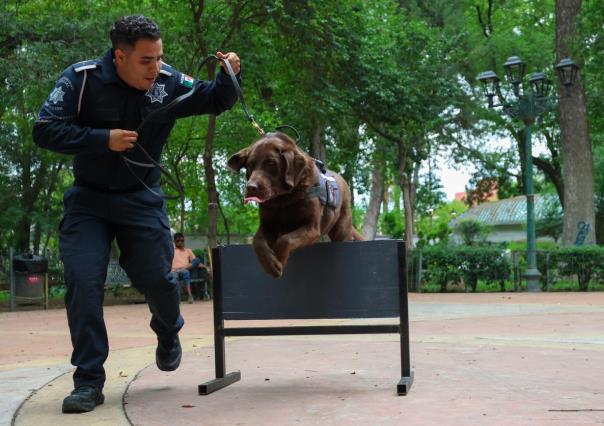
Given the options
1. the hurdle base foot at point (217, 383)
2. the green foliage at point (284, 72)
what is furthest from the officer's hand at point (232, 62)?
the green foliage at point (284, 72)

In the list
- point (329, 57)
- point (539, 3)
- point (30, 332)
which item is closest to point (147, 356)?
point (30, 332)

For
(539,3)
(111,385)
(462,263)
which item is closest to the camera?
(111,385)

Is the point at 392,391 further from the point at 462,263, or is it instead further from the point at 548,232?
the point at 548,232

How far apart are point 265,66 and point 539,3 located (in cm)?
2027

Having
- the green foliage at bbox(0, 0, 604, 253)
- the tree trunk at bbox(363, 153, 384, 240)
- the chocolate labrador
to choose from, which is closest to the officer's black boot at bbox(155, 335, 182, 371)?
the chocolate labrador

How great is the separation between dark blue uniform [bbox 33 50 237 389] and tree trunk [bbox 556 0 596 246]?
19842 mm

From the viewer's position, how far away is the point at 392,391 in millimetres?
4758

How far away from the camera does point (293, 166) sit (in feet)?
14.0

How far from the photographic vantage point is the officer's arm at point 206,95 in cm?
458

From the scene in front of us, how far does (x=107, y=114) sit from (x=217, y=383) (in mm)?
1792

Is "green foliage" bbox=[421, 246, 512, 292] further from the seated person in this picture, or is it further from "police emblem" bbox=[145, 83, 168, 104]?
"police emblem" bbox=[145, 83, 168, 104]

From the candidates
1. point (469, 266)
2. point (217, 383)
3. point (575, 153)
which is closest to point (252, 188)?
point (217, 383)

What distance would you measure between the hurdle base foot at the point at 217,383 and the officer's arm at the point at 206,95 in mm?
1612

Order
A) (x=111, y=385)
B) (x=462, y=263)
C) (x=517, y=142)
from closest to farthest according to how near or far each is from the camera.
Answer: (x=111, y=385) → (x=462, y=263) → (x=517, y=142)
